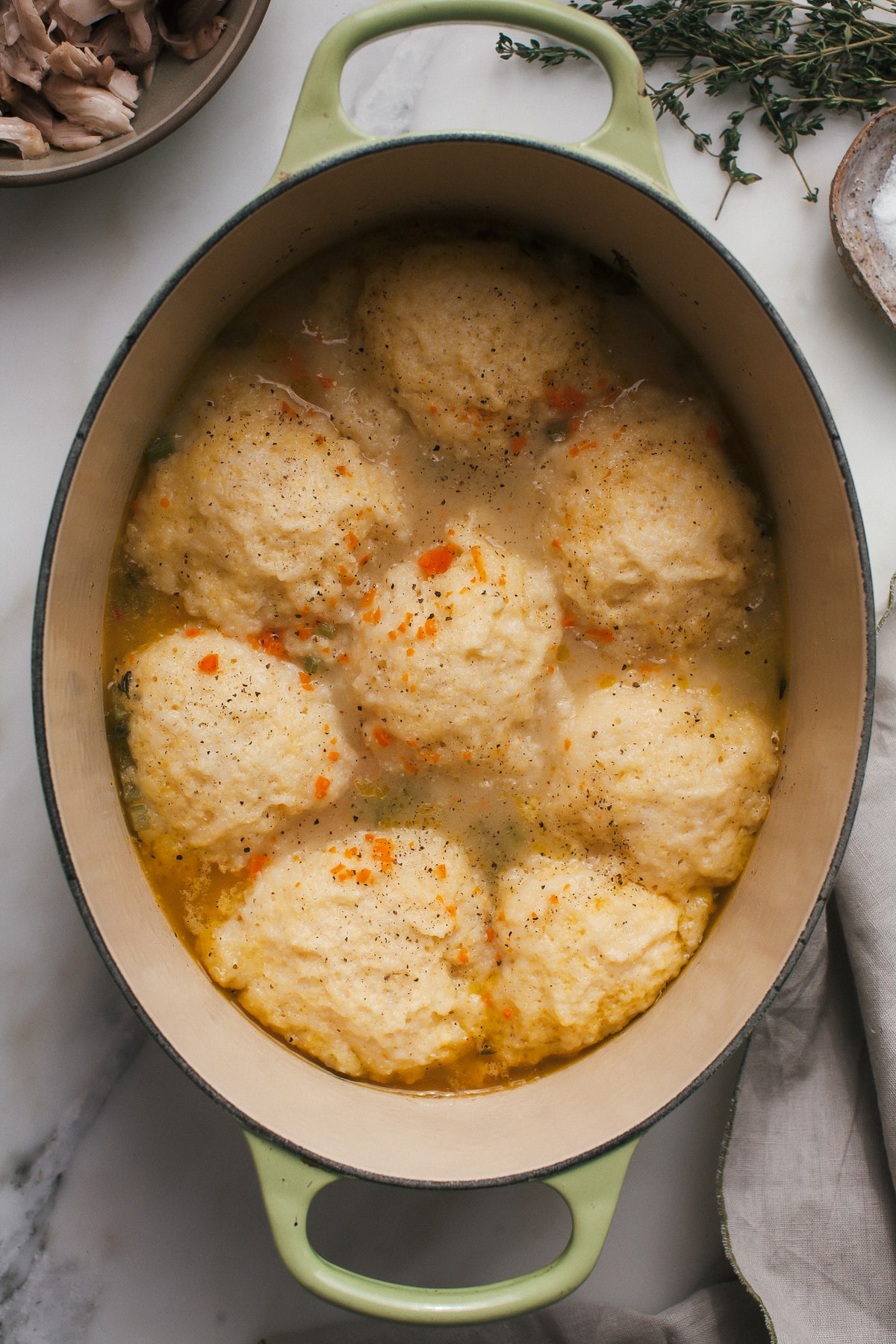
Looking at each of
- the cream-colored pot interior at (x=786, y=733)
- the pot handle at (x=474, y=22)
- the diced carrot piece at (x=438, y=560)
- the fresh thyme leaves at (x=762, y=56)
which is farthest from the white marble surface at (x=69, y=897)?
the diced carrot piece at (x=438, y=560)

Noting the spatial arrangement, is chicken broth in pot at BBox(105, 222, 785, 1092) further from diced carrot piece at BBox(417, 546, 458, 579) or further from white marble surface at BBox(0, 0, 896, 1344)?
white marble surface at BBox(0, 0, 896, 1344)

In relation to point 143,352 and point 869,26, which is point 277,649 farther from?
point 869,26

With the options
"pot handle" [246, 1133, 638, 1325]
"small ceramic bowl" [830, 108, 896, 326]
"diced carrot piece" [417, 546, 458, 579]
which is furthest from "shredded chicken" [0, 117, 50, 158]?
"pot handle" [246, 1133, 638, 1325]

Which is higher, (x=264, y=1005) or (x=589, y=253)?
(x=589, y=253)

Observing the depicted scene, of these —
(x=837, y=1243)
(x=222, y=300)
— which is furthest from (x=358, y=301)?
(x=837, y=1243)

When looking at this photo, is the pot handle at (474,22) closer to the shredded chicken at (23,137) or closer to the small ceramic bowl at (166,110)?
the small ceramic bowl at (166,110)

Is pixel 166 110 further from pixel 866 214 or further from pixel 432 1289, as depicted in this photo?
pixel 432 1289
